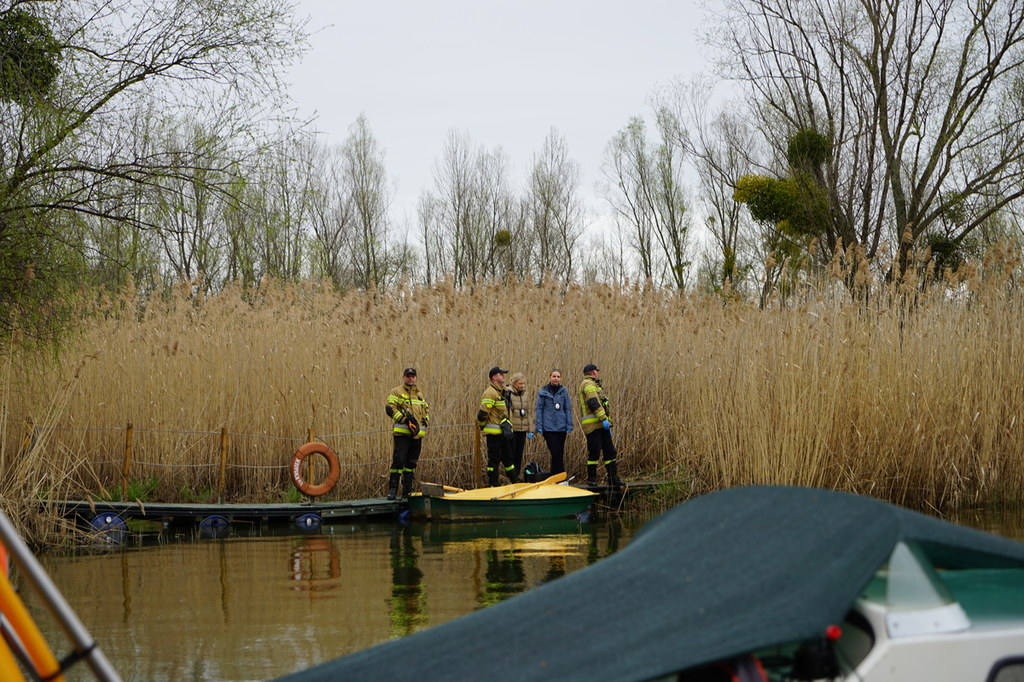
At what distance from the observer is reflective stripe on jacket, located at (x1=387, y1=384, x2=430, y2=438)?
51.9 feet

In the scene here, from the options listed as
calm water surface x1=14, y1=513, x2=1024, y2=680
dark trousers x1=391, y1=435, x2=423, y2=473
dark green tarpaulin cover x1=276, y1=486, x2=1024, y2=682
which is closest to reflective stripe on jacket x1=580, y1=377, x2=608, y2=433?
calm water surface x1=14, y1=513, x2=1024, y2=680

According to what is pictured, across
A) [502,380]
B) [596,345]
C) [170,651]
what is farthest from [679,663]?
[596,345]

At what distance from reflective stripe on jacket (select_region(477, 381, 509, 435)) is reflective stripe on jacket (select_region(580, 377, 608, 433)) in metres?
1.16

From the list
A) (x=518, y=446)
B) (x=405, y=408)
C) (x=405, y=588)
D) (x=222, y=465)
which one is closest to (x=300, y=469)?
(x=222, y=465)

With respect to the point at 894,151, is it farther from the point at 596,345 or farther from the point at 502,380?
the point at 502,380

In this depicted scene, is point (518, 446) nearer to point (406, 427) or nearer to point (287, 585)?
point (406, 427)

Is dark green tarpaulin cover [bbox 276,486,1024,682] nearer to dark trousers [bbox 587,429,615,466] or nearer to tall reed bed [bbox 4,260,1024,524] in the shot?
tall reed bed [bbox 4,260,1024,524]

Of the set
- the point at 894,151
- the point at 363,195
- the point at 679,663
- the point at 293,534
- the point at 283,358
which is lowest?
the point at 293,534

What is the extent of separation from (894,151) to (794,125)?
2521mm

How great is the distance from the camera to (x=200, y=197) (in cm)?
1395

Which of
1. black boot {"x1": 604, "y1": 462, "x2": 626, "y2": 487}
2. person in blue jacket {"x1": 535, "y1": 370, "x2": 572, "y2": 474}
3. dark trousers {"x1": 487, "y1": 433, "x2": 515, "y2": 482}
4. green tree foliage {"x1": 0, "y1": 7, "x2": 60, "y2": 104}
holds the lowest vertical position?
black boot {"x1": 604, "y1": 462, "x2": 626, "y2": 487}

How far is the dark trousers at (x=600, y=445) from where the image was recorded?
1667cm

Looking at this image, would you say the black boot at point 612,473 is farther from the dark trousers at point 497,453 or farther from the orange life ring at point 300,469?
the orange life ring at point 300,469

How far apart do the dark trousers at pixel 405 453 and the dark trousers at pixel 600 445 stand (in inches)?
99.5
